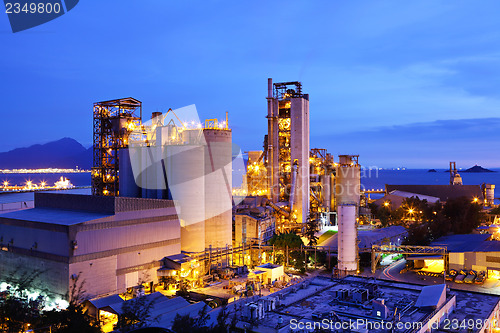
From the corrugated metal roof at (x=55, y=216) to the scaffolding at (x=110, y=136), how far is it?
46.1 feet

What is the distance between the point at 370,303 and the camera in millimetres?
21984

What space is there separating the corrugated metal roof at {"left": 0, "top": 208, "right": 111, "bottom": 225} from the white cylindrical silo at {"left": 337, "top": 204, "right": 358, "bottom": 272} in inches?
846

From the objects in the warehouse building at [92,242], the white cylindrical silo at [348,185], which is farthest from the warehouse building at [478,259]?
the white cylindrical silo at [348,185]

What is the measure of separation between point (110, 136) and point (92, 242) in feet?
81.9

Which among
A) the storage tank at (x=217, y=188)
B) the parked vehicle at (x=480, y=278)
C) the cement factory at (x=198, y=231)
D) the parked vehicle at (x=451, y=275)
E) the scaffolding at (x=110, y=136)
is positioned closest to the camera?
the cement factory at (x=198, y=231)

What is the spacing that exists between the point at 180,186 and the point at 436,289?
86.1ft

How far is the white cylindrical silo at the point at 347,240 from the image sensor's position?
39.7m

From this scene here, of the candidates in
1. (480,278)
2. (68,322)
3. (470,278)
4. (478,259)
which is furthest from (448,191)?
(68,322)

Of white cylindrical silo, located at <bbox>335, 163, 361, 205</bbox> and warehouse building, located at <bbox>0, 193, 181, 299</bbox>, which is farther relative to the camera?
white cylindrical silo, located at <bbox>335, 163, 361, 205</bbox>

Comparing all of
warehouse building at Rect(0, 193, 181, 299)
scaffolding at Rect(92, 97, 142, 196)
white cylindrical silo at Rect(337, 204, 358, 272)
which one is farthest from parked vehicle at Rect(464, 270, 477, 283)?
scaffolding at Rect(92, 97, 142, 196)

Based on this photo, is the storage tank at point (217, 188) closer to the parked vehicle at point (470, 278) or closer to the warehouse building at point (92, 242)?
the warehouse building at point (92, 242)

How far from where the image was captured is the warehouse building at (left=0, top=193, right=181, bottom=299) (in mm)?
29859

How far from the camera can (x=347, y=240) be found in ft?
131

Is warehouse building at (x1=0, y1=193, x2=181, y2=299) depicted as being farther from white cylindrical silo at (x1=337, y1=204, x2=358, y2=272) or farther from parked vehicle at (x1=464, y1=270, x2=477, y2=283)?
parked vehicle at (x1=464, y1=270, x2=477, y2=283)
